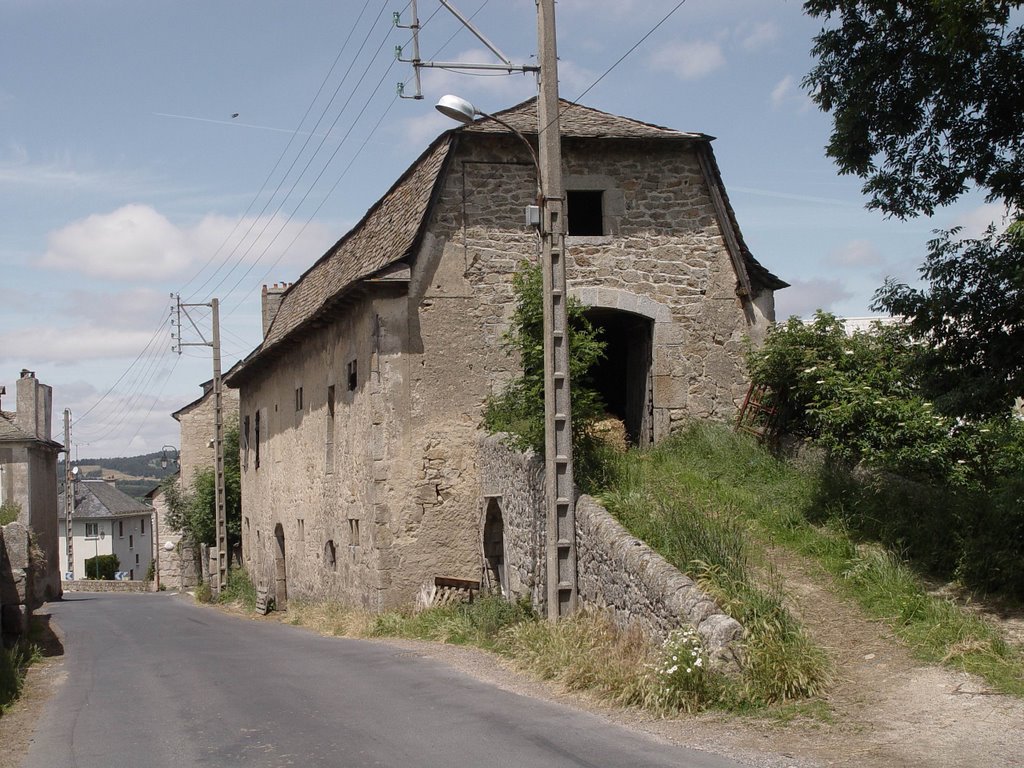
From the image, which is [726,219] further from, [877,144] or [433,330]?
[877,144]

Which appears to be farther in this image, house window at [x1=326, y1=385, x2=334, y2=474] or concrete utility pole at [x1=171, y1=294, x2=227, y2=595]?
concrete utility pole at [x1=171, y1=294, x2=227, y2=595]

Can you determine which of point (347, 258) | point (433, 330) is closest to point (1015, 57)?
point (433, 330)

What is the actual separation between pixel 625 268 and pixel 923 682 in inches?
398

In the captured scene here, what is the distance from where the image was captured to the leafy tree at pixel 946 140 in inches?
376

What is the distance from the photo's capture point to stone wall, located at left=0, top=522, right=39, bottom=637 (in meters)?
15.1

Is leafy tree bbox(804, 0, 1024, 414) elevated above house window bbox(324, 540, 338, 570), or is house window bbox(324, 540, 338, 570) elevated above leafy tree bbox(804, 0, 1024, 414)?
leafy tree bbox(804, 0, 1024, 414)

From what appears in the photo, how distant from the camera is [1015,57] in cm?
989

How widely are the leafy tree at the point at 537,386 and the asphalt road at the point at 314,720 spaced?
317 cm

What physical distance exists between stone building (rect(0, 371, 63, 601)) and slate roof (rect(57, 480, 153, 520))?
3311cm

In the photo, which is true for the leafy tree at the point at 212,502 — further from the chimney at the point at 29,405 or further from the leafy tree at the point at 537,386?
the leafy tree at the point at 537,386

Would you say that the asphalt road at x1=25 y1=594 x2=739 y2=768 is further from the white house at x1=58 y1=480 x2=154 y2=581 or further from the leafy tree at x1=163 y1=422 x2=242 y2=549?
the white house at x1=58 y1=480 x2=154 y2=581

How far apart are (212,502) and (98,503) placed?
4398 centimetres

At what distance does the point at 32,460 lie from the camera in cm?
4069

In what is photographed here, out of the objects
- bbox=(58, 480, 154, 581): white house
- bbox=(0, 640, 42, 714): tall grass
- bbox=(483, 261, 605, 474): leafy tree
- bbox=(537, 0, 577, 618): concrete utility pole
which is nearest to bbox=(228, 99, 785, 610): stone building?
bbox=(483, 261, 605, 474): leafy tree
